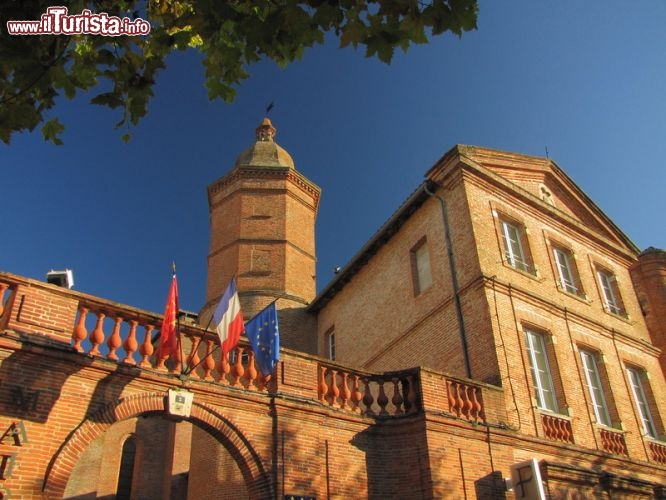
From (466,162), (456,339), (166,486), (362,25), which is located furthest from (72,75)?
(166,486)

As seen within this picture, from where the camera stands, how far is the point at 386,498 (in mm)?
10078

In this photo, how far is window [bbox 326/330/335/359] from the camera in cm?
1885

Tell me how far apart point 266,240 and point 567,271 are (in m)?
10.9

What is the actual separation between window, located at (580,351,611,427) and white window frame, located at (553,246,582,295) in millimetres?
1860

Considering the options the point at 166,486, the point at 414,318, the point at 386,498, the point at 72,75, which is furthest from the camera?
the point at 166,486

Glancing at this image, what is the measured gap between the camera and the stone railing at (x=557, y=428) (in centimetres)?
1230

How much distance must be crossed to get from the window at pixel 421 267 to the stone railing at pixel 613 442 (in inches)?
208

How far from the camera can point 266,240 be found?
73.3 ft

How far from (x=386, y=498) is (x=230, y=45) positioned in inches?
320

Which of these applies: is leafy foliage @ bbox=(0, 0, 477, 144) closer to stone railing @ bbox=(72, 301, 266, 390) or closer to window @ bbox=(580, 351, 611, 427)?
stone railing @ bbox=(72, 301, 266, 390)

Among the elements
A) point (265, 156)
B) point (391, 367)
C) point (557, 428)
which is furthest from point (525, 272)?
point (265, 156)

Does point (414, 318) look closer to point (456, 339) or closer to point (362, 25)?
point (456, 339)

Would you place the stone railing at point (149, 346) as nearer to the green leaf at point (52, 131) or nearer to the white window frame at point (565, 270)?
the green leaf at point (52, 131)

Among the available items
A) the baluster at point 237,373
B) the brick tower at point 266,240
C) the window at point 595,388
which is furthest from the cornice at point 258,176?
the baluster at point 237,373
